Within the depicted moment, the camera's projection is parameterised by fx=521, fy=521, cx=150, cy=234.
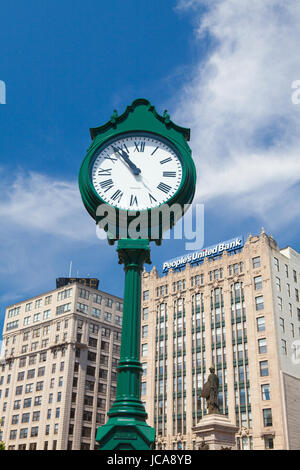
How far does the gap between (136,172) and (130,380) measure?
14.2 feet

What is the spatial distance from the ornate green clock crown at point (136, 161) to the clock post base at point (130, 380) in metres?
0.54

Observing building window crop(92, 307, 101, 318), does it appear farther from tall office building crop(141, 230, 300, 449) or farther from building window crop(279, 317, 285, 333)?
building window crop(279, 317, 285, 333)

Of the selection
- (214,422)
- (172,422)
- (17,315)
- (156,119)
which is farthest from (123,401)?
(17,315)

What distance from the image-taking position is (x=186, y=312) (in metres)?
73.2

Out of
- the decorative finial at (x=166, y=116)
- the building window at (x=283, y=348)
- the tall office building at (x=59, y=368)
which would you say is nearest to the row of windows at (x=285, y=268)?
the building window at (x=283, y=348)

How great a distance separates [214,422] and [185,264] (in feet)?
184

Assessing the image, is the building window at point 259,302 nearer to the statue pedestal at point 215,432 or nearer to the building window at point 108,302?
the building window at point 108,302

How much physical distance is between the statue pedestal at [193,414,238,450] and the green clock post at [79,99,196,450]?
1381 centimetres

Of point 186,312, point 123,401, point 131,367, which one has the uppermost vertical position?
point 186,312

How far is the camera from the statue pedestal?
2166cm

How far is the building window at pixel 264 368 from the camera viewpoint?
61.8 m

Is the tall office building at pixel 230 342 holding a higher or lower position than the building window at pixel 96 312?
lower

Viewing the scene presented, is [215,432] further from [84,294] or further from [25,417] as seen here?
[25,417]
